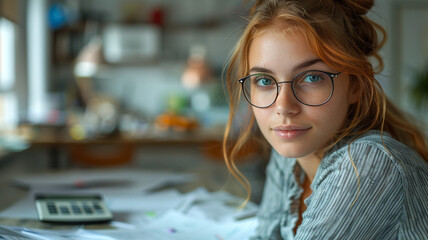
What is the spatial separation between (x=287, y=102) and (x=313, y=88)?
5 centimetres

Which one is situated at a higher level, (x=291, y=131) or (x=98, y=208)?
(x=291, y=131)

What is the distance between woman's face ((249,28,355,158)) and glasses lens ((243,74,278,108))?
11mm

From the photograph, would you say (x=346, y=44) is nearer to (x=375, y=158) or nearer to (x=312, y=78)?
(x=312, y=78)

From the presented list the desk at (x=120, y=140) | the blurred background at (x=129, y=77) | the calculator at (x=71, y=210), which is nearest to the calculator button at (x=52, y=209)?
the calculator at (x=71, y=210)

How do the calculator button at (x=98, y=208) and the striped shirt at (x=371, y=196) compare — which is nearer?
the striped shirt at (x=371, y=196)

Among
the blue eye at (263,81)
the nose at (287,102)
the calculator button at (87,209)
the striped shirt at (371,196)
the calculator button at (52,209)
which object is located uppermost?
the blue eye at (263,81)

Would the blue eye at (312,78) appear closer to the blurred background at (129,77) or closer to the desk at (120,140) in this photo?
the blurred background at (129,77)

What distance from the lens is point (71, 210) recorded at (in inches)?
39.3

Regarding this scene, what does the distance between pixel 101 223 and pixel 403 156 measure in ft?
1.98

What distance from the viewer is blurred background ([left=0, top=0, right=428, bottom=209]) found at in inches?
133

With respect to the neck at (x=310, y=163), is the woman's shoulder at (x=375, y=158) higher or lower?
higher

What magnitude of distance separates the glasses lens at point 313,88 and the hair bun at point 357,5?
0.13 meters

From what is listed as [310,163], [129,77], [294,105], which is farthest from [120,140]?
[129,77]

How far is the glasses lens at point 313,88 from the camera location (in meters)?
0.72
